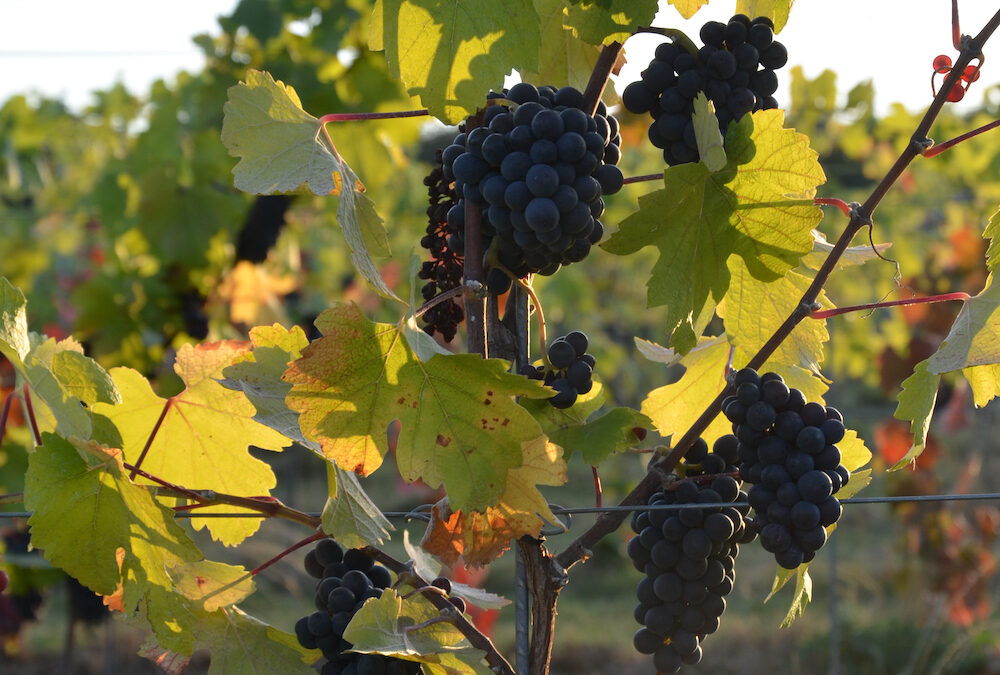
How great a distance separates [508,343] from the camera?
1225 mm

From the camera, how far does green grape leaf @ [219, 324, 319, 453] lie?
1.13 metres

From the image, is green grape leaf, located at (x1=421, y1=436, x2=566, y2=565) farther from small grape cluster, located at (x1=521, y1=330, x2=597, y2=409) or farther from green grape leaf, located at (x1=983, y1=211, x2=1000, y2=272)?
green grape leaf, located at (x1=983, y1=211, x2=1000, y2=272)

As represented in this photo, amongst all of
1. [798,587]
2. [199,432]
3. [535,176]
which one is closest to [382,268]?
[199,432]

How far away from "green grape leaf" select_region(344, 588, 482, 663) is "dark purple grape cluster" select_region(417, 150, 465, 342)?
12.6 inches

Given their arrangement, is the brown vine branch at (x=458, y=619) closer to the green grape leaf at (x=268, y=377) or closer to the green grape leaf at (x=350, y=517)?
the green grape leaf at (x=350, y=517)

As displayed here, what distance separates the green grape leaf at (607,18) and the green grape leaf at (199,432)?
600mm

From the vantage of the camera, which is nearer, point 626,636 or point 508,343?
point 508,343

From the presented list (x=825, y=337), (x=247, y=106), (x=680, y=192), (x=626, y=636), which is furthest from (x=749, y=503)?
(x=626, y=636)

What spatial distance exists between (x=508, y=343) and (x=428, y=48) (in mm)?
372

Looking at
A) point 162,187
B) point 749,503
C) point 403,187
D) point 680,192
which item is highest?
point 403,187

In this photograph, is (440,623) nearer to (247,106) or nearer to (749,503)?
(749,503)

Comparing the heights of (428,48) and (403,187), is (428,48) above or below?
below

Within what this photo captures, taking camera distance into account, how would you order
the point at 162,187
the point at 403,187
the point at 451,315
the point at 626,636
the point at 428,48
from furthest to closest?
1. the point at 403,187
2. the point at 626,636
3. the point at 162,187
4. the point at 451,315
5. the point at 428,48

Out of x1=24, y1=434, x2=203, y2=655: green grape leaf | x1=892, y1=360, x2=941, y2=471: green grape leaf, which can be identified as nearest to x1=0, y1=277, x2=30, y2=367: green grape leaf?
x1=24, y1=434, x2=203, y2=655: green grape leaf
